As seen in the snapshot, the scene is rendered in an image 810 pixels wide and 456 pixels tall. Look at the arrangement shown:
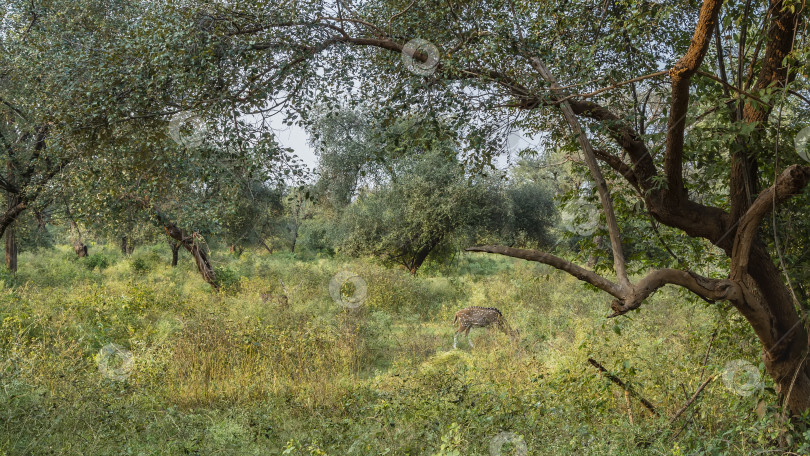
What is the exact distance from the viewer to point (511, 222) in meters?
20.9

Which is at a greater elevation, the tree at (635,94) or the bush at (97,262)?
the tree at (635,94)

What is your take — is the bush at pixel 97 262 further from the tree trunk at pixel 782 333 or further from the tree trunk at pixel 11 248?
the tree trunk at pixel 782 333

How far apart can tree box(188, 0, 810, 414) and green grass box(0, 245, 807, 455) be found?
0.87 meters

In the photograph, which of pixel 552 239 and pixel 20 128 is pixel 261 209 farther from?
pixel 552 239

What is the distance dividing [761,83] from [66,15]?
1222 cm

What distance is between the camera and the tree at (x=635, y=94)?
3.99 m

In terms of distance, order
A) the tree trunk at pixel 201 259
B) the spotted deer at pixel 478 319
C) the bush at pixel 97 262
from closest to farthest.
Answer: the spotted deer at pixel 478 319 → the tree trunk at pixel 201 259 → the bush at pixel 97 262

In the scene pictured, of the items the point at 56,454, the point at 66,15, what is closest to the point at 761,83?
the point at 56,454

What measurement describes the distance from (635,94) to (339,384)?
481 centimetres

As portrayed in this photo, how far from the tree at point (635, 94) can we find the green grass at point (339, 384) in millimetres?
871

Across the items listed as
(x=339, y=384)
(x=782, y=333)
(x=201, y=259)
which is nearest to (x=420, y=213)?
(x=201, y=259)

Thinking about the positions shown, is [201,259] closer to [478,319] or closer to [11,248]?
[11,248]

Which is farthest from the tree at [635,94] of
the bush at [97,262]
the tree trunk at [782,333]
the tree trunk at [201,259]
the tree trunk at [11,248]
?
the bush at [97,262]

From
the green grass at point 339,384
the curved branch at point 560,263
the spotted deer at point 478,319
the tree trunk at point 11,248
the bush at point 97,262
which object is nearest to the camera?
the curved branch at point 560,263
